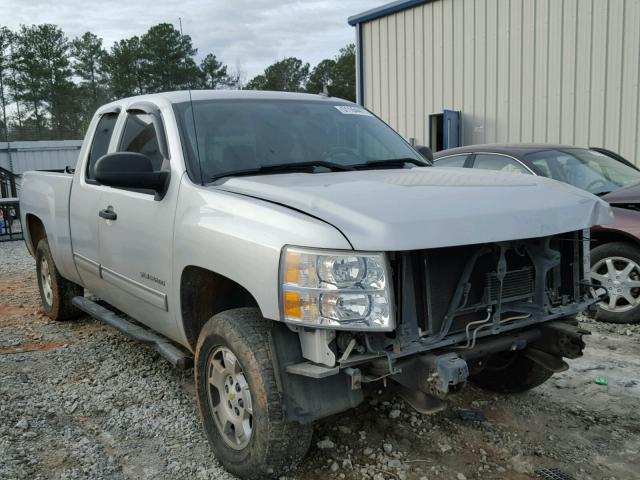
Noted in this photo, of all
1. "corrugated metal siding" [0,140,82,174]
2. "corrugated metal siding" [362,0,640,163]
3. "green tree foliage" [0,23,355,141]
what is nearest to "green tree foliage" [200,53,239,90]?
"green tree foliage" [0,23,355,141]

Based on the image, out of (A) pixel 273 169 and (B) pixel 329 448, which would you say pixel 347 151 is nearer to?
(A) pixel 273 169

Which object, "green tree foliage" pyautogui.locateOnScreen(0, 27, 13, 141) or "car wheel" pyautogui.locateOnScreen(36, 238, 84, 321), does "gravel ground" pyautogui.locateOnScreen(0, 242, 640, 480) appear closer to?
"car wheel" pyautogui.locateOnScreen(36, 238, 84, 321)

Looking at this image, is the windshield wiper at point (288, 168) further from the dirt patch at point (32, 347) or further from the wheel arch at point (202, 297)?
the dirt patch at point (32, 347)

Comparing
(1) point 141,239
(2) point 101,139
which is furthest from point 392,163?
(2) point 101,139

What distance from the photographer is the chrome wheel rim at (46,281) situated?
6040mm

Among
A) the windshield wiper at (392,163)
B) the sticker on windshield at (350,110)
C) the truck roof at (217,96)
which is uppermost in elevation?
the truck roof at (217,96)

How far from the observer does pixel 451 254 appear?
2.78 m

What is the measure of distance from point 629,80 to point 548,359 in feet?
27.8

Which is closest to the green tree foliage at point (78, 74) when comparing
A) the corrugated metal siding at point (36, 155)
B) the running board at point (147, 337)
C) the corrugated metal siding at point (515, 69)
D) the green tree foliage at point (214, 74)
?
the green tree foliage at point (214, 74)

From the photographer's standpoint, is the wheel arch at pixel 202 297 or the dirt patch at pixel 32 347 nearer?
the wheel arch at pixel 202 297

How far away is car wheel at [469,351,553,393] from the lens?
375 centimetres

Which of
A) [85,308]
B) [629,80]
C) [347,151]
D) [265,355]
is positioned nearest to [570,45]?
[629,80]

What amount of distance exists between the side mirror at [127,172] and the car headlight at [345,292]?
1.34m

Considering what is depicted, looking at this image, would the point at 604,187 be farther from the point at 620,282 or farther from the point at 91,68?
the point at 91,68
